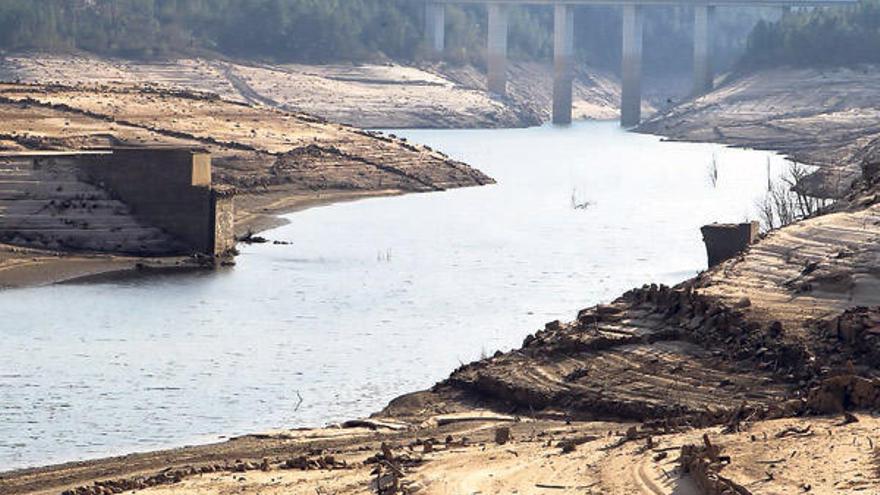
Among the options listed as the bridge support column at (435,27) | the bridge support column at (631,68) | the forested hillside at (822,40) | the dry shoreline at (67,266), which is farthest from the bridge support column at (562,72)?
the dry shoreline at (67,266)

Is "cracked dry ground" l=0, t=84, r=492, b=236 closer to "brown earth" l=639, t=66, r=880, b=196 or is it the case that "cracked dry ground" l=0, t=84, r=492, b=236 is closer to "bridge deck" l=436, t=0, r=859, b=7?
"brown earth" l=639, t=66, r=880, b=196

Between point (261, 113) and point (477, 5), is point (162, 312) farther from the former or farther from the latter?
point (477, 5)

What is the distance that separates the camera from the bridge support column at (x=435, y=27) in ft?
466

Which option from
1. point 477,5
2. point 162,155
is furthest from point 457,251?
point 477,5

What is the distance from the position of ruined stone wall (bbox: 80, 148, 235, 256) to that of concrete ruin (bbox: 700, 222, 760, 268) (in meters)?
10.8

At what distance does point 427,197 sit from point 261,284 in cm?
2518

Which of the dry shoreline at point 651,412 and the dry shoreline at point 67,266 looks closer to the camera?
the dry shoreline at point 651,412

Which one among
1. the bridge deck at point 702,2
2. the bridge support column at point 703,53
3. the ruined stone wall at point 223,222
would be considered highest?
the bridge deck at point 702,2

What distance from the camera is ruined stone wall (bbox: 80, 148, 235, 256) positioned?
4256 cm

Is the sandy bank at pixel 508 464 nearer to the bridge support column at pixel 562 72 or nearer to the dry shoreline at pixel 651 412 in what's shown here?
the dry shoreline at pixel 651 412

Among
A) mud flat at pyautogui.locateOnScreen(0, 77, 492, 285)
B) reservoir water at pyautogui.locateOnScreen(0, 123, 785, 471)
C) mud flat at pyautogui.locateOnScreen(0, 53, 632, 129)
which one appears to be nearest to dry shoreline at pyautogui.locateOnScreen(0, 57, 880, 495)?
reservoir water at pyautogui.locateOnScreen(0, 123, 785, 471)

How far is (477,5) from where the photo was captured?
153750mm

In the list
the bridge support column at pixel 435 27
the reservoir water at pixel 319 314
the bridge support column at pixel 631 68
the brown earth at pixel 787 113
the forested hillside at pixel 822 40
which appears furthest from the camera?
the bridge support column at pixel 435 27

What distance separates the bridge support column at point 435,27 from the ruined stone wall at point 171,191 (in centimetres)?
9677
